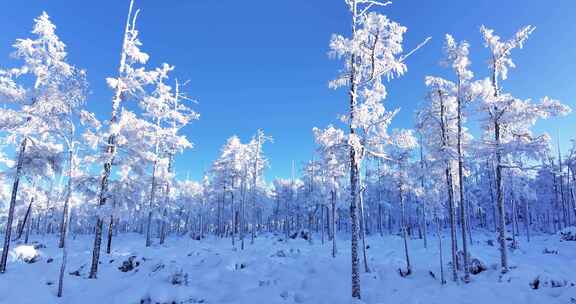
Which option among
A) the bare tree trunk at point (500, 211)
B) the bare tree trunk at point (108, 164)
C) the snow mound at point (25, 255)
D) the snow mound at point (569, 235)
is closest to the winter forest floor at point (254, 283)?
the snow mound at point (25, 255)

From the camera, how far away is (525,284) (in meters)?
15.6

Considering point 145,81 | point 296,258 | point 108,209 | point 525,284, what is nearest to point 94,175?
point 108,209

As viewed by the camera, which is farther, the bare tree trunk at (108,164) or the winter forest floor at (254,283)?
the bare tree trunk at (108,164)

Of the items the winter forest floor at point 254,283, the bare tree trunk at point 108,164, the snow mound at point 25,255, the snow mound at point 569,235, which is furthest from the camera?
the snow mound at point 569,235

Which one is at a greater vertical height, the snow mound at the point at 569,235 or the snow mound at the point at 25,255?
the snow mound at the point at 569,235

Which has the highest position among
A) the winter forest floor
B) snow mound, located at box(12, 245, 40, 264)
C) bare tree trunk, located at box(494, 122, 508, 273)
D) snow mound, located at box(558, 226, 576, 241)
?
bare tree trunk, located at box(494, 122, 508, 273)

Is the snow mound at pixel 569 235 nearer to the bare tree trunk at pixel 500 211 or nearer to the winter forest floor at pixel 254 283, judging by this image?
the winter forest floor at pixel 254 283

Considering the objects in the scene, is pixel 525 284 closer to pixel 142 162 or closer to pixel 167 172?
pixel 142 162

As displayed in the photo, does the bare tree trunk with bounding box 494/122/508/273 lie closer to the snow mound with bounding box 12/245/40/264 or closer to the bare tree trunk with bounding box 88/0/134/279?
the bare tree trunk with bounding box 88/0/134/279

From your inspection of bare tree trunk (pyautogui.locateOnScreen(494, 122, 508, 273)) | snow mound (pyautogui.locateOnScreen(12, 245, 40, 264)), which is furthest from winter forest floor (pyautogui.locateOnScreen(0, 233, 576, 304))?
bare tree trunk (pyautogui.locateOnScreen(494, 122, 508, 273))

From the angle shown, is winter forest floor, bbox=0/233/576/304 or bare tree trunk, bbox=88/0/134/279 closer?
winter forest floor, bbox=0/233/576/304

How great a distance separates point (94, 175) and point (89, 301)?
7052 millimetres

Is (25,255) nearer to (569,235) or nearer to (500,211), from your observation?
(500,211)

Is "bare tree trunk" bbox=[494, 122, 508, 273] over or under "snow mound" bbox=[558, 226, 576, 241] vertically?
over
